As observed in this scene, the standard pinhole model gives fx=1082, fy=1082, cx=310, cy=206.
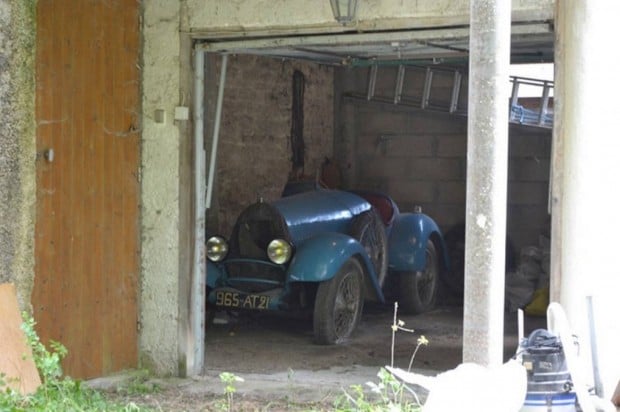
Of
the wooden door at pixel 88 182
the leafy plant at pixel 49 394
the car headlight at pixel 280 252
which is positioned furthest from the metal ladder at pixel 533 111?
the leafy plant at pixel 49 394

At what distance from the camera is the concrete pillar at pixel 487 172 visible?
4.31 m

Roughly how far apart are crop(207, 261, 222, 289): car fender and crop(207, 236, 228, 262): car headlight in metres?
0.09

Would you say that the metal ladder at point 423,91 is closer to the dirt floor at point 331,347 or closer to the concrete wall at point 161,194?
the dirt floor at point 331,347

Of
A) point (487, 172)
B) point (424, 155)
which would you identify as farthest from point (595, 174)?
point (424, 155)

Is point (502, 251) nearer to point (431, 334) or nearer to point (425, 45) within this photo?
point (425, 45)

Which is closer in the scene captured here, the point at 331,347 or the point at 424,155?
the point at 331,347

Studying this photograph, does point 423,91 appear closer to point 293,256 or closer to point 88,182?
point 293,256

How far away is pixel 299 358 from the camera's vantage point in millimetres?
9086

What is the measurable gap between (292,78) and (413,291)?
11.1ft

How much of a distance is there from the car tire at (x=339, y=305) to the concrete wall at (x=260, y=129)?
2.25 m

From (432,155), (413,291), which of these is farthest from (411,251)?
(432,155)

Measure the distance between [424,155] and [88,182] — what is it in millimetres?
7073

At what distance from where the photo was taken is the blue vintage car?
378 inches

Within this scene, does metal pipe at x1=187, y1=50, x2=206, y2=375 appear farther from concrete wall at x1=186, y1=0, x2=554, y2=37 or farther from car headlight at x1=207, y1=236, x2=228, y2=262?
car headlight at x1=207, y1=236, x2=228, y2=262
